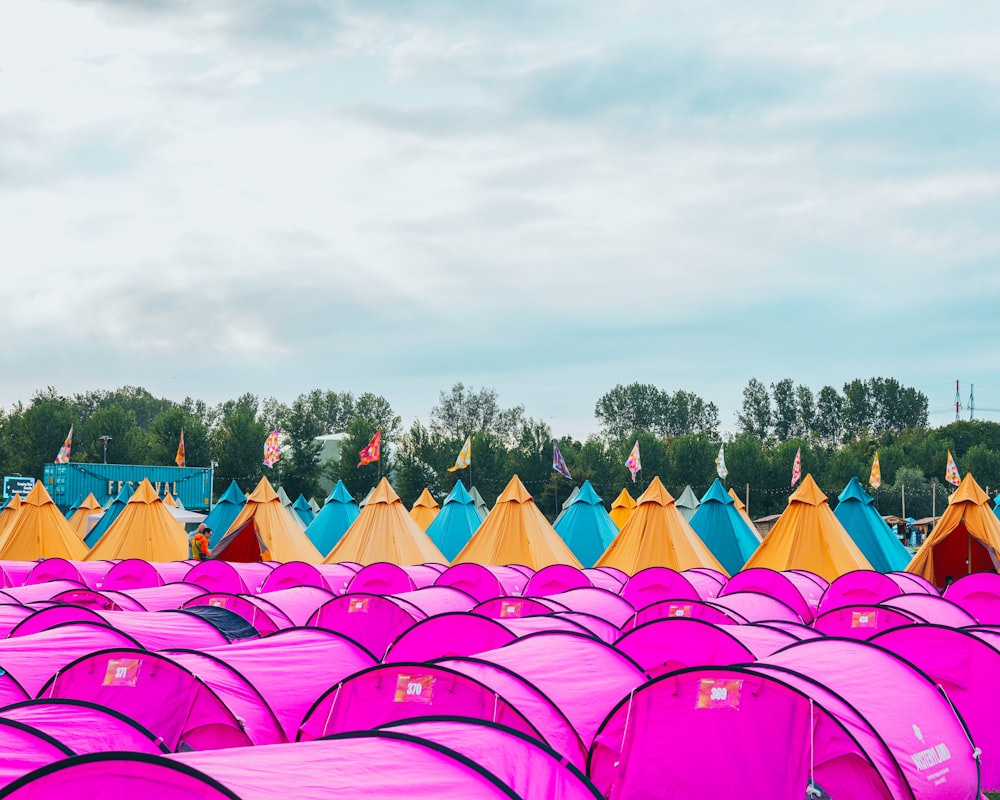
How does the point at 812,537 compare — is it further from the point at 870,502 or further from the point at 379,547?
the point at 379,547

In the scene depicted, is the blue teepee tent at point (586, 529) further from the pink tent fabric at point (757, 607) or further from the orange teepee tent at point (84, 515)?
the orange teepee tent at point (84, 515)

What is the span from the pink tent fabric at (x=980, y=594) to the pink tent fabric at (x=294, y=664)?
11.1 m

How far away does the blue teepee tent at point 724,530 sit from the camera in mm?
26016

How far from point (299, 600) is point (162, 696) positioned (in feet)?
18.6

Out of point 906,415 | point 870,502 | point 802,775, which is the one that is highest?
point 906,415

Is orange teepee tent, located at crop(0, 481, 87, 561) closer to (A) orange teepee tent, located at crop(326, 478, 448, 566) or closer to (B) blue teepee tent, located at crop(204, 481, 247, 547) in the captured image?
(B) blue teepee tent, located at crop(204, 481, 247, 547)

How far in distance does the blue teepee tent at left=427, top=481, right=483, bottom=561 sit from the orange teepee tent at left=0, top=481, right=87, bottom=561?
9.19 m

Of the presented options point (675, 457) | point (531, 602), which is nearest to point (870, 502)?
point (531, 602)

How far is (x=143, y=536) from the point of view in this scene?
2523 centimetres

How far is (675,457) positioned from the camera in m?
59.7

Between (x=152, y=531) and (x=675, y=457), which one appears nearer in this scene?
(x=152, y=531)

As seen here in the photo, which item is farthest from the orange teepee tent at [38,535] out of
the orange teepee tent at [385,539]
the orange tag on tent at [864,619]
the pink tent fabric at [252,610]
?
the orange tag on tent at [864,619]

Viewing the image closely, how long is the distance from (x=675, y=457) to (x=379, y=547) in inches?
1492

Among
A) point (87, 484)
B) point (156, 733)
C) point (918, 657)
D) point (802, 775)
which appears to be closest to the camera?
point (802, 775)
